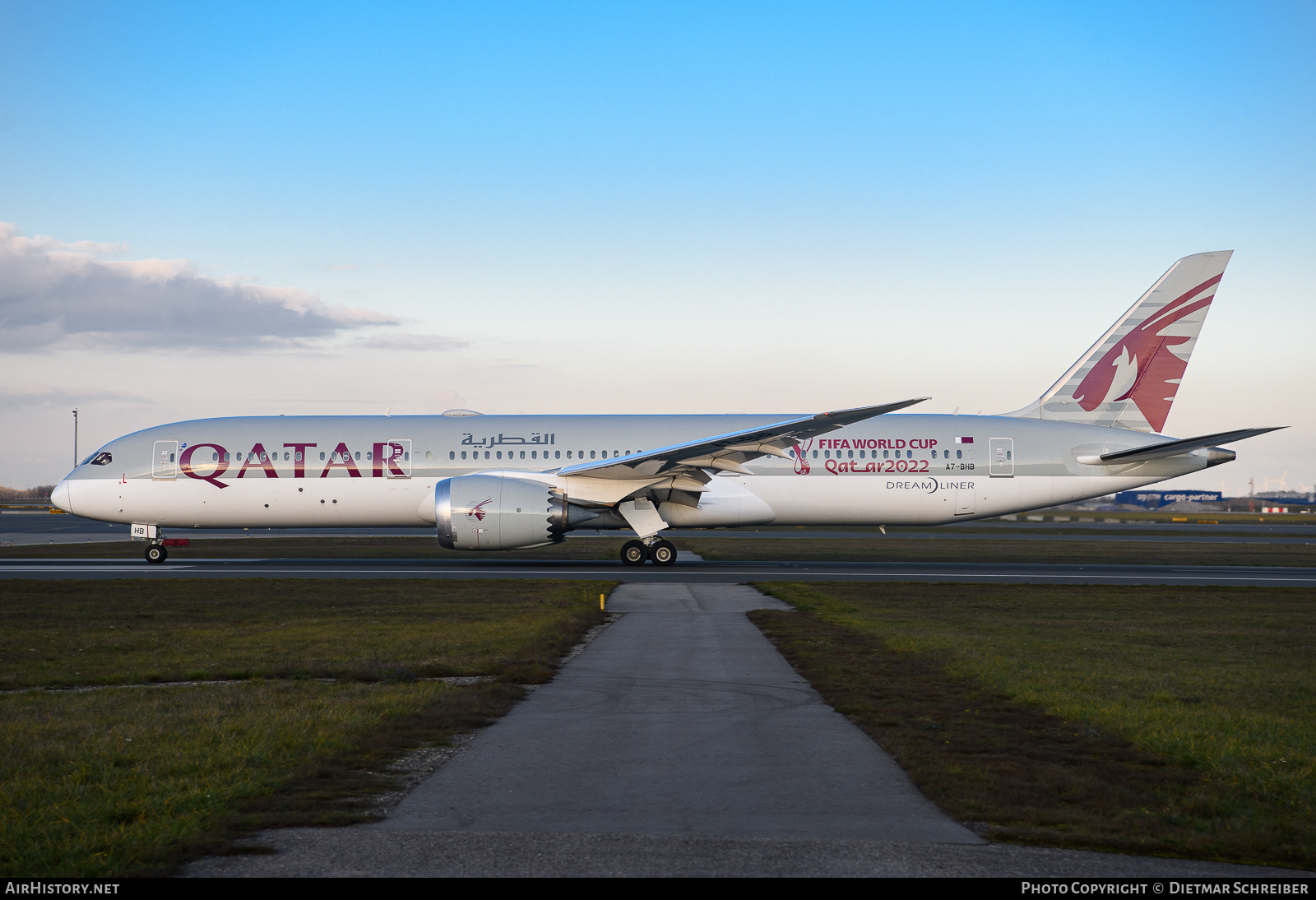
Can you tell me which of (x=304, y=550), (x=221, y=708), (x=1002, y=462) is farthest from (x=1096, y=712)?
(x=304, y=550)

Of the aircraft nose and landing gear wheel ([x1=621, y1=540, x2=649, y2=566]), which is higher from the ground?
the aircraft nose

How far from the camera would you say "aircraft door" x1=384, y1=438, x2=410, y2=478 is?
26.2 meters

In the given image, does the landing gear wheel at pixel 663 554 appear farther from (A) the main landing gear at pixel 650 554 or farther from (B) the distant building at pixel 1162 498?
(B) the distant building at pixel 1162 498

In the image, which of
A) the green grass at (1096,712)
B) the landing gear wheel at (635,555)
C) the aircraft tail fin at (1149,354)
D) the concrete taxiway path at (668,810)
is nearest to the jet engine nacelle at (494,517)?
the landing gear wheel at (635,555)

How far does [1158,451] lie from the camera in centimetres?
2620

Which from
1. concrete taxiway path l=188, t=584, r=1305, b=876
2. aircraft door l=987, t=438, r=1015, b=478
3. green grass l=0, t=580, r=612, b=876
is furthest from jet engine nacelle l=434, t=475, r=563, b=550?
concrete taxiway path l=188, t=584, r=1305, b=876

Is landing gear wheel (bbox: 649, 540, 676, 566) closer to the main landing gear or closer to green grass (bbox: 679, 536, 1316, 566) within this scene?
the main landing gear

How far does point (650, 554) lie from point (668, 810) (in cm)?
2029

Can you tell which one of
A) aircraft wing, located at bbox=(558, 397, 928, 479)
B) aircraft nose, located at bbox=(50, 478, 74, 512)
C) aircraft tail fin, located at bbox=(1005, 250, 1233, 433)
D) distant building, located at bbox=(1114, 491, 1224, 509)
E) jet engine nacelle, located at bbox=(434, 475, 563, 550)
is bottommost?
distant building, located at bbox=(1114, 491, 1224, 509)

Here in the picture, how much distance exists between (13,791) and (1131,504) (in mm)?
131165

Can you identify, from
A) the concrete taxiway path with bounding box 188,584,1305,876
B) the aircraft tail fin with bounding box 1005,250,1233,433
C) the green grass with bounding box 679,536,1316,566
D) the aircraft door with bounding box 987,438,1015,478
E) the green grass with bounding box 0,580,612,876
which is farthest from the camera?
the green grass with bounding box 679,536,1316,566

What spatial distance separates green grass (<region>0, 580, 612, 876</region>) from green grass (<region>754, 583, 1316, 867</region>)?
3.23 m

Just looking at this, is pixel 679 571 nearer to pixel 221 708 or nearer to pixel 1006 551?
pixel 1006 551

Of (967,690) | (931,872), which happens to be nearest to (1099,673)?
(967,690)
